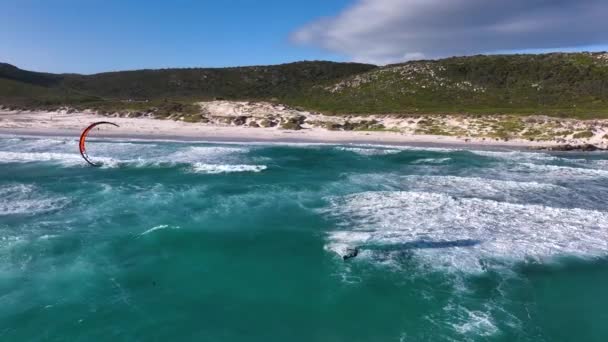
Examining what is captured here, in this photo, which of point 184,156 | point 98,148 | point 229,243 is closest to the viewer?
point 229,243

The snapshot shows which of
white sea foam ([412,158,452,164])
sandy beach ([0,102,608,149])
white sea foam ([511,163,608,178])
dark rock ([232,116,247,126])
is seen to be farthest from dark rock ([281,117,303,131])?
white sea foam ([511,163,608,178])

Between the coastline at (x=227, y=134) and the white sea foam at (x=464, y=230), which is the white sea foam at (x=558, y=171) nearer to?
the coastline at (x=227, y=134)

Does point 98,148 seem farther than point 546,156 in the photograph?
Yes

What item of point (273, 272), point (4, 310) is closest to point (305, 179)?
point (273, 272)

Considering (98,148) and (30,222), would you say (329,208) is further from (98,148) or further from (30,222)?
(98,148)

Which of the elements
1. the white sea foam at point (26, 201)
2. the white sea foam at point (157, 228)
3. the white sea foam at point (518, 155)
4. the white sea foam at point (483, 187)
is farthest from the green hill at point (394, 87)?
the white sea foam at point (157, 228)

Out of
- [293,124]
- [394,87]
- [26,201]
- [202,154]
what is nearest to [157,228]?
[26,201]
